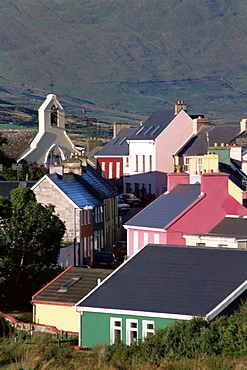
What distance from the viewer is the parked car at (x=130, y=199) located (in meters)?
77.1

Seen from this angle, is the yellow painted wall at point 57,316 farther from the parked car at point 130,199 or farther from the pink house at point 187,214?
the parked car at point 130,199

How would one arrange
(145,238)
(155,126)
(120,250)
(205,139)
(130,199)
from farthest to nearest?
(155,126)
(205,139)
(130,199)
(120,250)
(145,238)

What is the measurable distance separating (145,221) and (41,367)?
19.4 metres

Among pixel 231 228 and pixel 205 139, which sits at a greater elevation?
pixel 205 139

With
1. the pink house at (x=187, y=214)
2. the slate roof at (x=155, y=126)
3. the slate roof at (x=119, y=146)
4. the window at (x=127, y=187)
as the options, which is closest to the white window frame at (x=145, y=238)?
the pink house at (x=187, y=214)

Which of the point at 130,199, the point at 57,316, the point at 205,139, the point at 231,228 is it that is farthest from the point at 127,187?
the point at 57,316

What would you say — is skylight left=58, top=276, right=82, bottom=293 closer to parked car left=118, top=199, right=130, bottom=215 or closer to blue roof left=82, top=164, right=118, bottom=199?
blue roof left=82, top=164, right=118, bottom=199

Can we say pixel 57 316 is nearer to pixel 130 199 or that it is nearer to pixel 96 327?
pixel 96 327

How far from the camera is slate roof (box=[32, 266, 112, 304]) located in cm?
3566

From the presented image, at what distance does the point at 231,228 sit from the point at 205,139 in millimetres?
40298

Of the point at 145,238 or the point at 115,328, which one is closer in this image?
the point at 115,328

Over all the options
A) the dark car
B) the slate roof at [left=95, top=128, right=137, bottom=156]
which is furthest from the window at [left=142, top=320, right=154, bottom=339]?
the slate roof at [left=95, top=128, right=137, bottom=156]

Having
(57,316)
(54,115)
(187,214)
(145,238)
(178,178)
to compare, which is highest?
(54,115)

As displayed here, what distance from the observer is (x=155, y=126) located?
83125 millimetres
